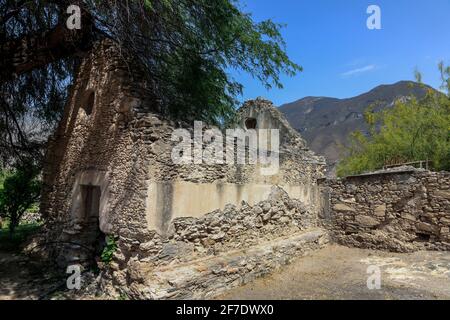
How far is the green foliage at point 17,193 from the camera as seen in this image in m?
10.0

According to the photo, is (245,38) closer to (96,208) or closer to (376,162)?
(96,208)

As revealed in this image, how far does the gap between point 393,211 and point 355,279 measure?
2940 mm

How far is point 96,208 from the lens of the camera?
6664 millimetres

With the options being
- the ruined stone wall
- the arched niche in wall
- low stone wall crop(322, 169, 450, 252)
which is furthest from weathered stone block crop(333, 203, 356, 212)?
the arched niche in wall

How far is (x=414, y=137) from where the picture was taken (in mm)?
16641

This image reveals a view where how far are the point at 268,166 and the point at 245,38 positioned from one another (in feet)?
9.39

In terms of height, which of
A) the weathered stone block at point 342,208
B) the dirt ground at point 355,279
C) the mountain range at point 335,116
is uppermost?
the mountain range at point 335,116

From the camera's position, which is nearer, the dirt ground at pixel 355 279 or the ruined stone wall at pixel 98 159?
the ruined stone wall at pixel 98 159

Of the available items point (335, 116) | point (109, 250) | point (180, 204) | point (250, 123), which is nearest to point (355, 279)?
point (180, 204)

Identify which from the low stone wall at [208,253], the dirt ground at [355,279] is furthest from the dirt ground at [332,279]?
the low stone wall at [208,253]

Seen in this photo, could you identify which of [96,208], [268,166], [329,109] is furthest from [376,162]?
[329,109]

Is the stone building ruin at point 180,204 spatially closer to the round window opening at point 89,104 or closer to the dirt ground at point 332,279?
the round window opening at point 89,104

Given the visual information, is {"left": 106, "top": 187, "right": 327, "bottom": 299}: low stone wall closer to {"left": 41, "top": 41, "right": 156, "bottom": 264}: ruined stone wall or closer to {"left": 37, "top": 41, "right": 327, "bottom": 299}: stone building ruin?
{"left": 37, "top": 41, "right": 327, "bottom": 299}: stone building ruin

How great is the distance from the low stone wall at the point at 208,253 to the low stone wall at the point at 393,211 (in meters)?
2.12
